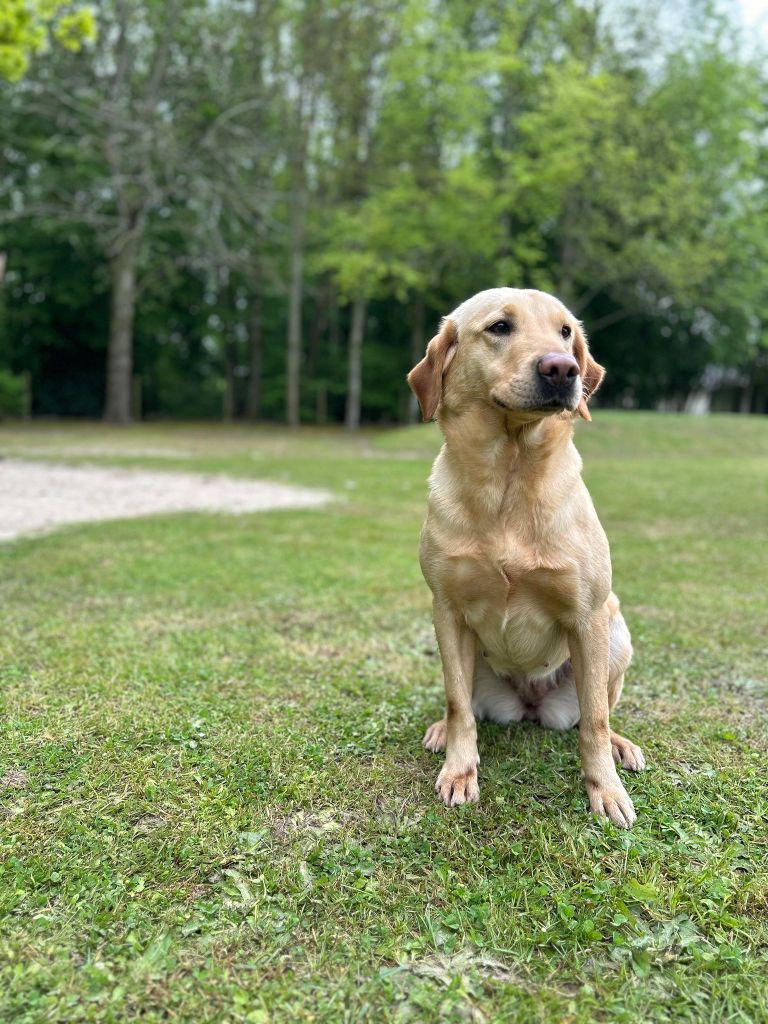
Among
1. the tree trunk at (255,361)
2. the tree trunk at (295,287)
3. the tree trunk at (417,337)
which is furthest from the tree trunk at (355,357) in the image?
the tree trunk at (255,361)

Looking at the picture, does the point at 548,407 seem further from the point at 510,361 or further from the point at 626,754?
the point at 626,754

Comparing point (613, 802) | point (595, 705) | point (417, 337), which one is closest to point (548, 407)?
point (595, 705)

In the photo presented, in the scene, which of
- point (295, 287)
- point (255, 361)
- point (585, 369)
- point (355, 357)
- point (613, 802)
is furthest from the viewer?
point (255, 361)

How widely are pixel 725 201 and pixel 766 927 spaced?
31.1 meters

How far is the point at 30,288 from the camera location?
26875mm

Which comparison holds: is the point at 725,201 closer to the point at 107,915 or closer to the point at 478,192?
the point at 478,192

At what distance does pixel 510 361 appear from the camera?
237 cm

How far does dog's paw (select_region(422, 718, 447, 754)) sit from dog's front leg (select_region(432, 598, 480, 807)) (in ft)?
0.57

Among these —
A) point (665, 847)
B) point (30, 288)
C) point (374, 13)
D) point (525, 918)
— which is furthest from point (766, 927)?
point (30, 288)

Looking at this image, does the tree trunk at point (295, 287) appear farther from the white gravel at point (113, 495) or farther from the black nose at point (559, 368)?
the black nose at point (559, 368)

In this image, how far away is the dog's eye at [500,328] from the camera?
245 cm

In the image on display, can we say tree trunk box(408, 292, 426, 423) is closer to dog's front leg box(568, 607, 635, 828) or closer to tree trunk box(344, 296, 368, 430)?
tree trunk box(344, 296, 368, 430)

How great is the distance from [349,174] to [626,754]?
24.4m

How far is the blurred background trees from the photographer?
2016 centimetres
